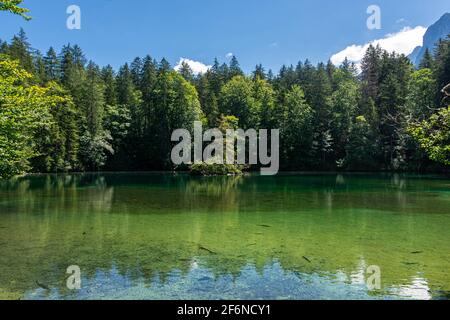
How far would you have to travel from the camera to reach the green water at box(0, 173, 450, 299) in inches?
351

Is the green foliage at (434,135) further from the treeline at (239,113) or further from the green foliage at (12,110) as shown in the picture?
the treeline at (239,113)

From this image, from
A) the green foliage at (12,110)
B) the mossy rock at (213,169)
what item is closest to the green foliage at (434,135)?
the green foliage at (12,110)

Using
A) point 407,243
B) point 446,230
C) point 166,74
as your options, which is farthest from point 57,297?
point 166,74

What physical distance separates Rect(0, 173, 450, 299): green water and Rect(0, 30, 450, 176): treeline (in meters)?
41.5

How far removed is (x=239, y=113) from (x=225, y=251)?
200 feet

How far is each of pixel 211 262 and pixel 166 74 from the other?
61412 mm

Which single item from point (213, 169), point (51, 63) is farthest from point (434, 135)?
point (51, 63)

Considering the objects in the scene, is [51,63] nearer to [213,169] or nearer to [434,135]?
[213,169]

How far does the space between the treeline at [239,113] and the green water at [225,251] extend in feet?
136

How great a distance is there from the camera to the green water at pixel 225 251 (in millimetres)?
8914

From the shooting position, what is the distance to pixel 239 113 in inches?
2849

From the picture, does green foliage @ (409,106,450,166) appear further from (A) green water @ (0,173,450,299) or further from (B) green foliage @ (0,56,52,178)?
(B) green foliage @ (0,56,52,178)

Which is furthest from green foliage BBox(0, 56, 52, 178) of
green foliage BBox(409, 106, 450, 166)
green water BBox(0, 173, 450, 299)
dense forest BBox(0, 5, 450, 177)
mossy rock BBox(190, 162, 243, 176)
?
dense forest BBox(0, 5, 450, 177)
